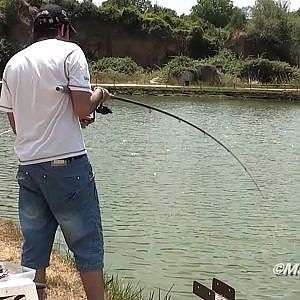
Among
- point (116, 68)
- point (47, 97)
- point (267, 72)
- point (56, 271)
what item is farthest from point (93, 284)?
point (267, 72)

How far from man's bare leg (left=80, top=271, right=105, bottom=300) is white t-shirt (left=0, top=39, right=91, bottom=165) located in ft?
2.14

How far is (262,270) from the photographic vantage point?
7094 mm

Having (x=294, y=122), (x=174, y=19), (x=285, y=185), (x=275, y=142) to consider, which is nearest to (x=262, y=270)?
(x=285, y=185)

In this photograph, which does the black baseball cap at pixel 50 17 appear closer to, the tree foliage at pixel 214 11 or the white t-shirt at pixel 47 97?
the white t-shirt at pixel 47 97

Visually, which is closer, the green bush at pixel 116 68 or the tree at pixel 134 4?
the green bush at pixel 116 68

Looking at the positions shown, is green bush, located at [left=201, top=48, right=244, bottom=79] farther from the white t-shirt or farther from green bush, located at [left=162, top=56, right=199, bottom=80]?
the white t-shirt

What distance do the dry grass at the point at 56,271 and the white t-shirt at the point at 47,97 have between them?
54.1 inches

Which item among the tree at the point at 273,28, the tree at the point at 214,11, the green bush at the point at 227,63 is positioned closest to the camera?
the green bush at the point at 227,63

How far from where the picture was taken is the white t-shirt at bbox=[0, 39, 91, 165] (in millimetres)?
3496

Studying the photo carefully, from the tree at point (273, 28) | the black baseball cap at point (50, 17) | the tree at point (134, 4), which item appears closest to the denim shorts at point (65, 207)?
the black baseball cap at point (50, 17)

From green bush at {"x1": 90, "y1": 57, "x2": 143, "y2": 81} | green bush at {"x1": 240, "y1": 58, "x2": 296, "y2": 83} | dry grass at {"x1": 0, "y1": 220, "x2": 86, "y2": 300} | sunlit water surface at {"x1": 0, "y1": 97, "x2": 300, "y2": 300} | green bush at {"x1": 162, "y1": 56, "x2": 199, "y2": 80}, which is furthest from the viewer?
green bush at {"x1": 240, "y1": 58, "x2": 296, "y2": 83}

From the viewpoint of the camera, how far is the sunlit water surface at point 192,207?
6916 mm

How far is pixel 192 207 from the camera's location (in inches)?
390

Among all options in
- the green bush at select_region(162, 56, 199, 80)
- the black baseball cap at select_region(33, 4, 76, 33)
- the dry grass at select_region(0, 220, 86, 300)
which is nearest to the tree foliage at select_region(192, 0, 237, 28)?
the green bush at select_region(162, 56, 199, 80)
